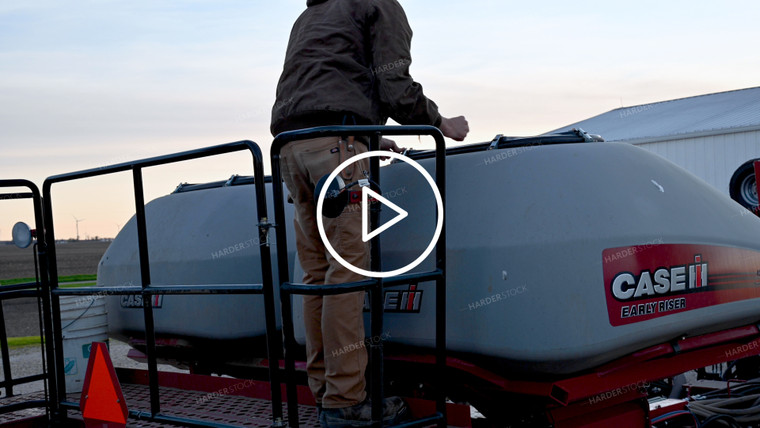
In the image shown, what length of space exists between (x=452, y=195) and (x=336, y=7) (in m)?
0.94

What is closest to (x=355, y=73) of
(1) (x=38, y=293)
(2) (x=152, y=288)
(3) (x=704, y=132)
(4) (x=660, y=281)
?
(2) (x=152, y=288)

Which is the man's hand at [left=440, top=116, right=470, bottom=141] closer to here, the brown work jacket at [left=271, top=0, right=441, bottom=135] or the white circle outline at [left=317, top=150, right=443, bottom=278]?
the brown work jacket at [left=271, top=0, right=441, bottom=135]

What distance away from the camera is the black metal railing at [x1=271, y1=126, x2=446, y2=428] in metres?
2.62

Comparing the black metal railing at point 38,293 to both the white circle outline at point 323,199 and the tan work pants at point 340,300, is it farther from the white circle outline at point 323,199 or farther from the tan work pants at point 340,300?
the white circle outline at point 323,199

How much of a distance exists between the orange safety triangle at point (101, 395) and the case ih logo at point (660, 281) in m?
2.20

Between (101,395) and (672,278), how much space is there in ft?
8.41

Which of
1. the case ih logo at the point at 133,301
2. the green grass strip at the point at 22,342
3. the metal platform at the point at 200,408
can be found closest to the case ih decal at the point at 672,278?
the metal platform at the point at 200,408

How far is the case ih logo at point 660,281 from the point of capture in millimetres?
2979

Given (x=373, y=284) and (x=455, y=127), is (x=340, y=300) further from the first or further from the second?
(x=455, y=127)

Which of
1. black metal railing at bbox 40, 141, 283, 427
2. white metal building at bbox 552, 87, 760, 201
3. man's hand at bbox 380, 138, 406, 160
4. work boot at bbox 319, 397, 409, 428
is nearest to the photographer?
black metal railing at bbox 40, 141, 283, 427

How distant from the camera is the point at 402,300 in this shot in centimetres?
325

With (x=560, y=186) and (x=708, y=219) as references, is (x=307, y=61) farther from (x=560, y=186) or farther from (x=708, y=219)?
(x=708, y=219)

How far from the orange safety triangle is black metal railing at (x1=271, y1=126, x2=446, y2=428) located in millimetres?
1103

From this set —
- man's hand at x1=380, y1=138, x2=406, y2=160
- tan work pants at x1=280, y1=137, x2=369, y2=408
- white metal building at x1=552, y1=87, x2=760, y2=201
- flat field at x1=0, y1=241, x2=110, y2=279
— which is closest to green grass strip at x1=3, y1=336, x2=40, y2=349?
flat field at x1=0, y1=241, x2=110, y2=279
